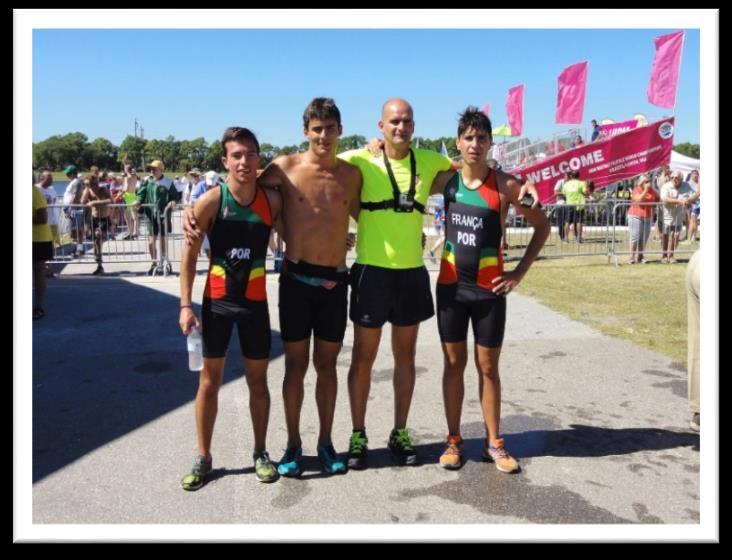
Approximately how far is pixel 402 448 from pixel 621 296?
6.61 m

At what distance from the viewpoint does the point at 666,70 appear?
17.3 m

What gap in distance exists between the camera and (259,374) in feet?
12.5

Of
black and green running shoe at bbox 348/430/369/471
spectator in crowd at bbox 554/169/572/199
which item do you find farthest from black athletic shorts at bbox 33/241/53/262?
spectator in crowd at bbox 554/169/572/199

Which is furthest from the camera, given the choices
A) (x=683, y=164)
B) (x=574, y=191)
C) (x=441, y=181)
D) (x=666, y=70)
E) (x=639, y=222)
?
(x=683, y=164)

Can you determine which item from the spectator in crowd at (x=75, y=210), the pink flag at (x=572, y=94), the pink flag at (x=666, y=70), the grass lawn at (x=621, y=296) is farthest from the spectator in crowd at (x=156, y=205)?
the pink flag at (x=572, y=94)

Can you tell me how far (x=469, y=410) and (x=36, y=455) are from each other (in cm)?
305

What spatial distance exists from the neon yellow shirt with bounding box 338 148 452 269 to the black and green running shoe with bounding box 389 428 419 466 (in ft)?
3.59

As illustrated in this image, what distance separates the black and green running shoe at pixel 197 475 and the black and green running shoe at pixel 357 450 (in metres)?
0.86

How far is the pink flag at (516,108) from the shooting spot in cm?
2741

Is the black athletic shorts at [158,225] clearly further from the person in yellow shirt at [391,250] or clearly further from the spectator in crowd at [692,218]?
the spectator in crowd at [692,218]

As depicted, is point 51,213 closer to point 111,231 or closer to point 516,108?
point 111,231

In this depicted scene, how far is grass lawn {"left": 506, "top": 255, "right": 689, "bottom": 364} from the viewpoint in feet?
24.1

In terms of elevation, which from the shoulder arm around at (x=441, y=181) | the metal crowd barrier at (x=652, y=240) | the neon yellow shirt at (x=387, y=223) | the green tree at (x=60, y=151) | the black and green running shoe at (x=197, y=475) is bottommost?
the black and green running shoe at (x=197, y=475)

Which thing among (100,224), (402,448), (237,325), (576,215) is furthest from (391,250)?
(576,215)
